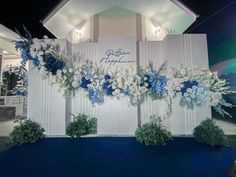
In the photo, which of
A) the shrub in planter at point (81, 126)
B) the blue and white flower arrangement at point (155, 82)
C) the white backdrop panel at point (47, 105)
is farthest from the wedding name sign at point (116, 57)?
the shrub in planter at point (81, 126)

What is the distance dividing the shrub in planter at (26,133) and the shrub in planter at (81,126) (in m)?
0.50

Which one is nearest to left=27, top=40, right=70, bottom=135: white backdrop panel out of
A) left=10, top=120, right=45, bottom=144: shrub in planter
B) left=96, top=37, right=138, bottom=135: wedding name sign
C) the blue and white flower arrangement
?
left=10, top=120, right=45, bottom=144: shrub in planter

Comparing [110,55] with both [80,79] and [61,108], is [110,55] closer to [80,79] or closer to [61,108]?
[80,79]

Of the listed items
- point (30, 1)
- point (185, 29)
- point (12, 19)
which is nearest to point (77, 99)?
point (30, 1)

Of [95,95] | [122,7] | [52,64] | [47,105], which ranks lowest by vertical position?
[47,105]

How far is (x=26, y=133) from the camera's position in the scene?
116 inches

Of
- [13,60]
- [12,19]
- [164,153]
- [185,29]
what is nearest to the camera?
[164,153]

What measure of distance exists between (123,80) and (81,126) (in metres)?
1.09

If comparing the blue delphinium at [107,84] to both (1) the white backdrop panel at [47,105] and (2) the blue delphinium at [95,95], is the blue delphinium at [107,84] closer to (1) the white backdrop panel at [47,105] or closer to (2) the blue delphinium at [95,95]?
(2) the blue delphinium at [95,95]

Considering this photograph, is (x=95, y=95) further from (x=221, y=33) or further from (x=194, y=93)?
(x=221, y=33)

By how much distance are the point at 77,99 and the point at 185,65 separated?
203 centimetres

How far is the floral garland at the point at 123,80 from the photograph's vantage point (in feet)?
9.61

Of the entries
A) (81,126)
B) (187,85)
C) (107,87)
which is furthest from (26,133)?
(187,85)

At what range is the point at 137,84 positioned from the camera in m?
3.02
